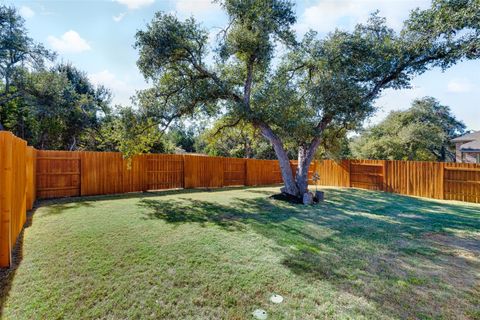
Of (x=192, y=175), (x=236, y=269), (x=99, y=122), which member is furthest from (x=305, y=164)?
(x=99, y=122)

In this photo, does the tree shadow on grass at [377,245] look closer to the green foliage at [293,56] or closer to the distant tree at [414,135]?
the green foliage at [293,56]

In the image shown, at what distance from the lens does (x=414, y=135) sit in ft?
60.3

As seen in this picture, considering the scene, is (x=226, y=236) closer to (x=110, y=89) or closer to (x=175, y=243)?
(x=175, y=243)

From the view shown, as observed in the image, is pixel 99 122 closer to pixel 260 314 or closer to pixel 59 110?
pixel 59 110

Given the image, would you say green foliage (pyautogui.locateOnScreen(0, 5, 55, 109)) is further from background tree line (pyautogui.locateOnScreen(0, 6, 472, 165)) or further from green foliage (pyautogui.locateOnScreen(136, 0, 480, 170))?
green foliage (pyautogui.locateOnScreen(136, 0, 480, 170))

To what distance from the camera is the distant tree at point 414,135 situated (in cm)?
1844

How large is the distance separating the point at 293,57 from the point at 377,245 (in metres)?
7.49

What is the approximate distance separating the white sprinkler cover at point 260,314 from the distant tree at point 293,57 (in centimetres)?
620

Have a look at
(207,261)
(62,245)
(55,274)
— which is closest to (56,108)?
(62,245)

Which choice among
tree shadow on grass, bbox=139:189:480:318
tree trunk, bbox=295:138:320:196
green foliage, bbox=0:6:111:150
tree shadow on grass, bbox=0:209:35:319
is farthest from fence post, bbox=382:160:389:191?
green foliage, bbox=0:6:111:150

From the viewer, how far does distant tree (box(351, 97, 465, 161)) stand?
60.5ft

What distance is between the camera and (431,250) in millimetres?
3988

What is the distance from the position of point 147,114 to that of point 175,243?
5.71 m

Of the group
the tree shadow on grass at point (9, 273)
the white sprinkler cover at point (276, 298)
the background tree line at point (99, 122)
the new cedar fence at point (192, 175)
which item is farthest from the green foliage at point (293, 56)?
the white sprinkler cover at point (276, 298)
